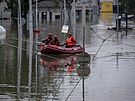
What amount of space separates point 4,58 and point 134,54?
7826mm

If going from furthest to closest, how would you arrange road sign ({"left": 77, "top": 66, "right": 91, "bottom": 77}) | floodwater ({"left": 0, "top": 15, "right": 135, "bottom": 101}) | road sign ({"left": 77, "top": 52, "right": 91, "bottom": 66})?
1. road sign ({"left": 77, "top": 52, "right": 91, "bottom": 66})
2. road sign ({"left": 77, "top": 66, "right": 91, "bottom": 77})
3. floodwater ({"left": 0, "top": 15, "right": 135, "bottom": 101})

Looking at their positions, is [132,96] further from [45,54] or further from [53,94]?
[45,54]

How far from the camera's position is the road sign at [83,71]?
62.2 feet

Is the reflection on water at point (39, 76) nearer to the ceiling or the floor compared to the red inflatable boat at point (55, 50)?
nearer to the floor

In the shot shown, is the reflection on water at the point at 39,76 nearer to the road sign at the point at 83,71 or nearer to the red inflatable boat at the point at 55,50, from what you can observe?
the road sign at the point at 83,71

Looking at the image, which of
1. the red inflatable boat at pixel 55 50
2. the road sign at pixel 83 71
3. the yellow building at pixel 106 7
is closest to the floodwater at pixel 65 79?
the road sign at pixel 83 71

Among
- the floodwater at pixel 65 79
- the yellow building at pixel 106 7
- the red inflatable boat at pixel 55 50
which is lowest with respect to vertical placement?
the floodwater at pixel 65 79

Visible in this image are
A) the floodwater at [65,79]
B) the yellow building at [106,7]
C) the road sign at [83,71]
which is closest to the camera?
the floodwater at [65,79]

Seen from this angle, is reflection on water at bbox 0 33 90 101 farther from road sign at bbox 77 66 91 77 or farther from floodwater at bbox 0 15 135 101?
road sign at bbox 77 66 91 77

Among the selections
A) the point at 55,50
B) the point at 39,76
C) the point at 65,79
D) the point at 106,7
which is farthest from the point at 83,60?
the point at 106,7

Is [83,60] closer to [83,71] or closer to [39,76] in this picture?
[83,71]

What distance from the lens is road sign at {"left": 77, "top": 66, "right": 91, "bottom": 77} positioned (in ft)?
62.2

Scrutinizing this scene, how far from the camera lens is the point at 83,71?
20.0 metres

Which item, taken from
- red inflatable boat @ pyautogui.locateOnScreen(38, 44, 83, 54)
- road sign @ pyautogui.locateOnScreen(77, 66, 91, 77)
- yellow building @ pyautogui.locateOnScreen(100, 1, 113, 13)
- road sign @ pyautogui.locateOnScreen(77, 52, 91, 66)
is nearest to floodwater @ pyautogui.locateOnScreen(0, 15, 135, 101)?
road sign @ pyautogui.locateOnScreen(77, 66, 91, 77)
